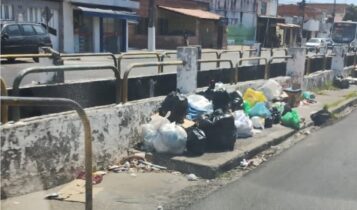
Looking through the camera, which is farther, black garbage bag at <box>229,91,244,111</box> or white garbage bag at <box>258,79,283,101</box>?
white garbage bag at <box>258,79,283,101</box>

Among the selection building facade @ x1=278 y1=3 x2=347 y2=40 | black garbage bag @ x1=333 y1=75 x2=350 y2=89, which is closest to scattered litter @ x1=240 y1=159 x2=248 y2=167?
black garbage bag @ x1=333 y1=75 x2=350 y2=89

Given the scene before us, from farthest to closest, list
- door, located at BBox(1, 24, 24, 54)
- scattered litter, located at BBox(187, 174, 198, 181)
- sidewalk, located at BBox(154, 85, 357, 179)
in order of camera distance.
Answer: door, located at BBox(1, 24, 24, 54) → sidewalk, located at BBox(154, 85, 357, 179) → scattered litter, located at BBox(187, 174, 198, 181)

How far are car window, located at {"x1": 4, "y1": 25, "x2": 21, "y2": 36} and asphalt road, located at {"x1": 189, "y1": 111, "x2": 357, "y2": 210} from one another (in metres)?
16.6

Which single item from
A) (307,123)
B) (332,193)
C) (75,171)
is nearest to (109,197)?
(75,171)

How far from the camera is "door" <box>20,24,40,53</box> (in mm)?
22469

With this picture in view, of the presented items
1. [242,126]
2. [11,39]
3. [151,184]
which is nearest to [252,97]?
[242,126]

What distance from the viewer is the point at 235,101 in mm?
9609

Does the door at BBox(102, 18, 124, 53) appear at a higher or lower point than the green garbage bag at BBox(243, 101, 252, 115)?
higher

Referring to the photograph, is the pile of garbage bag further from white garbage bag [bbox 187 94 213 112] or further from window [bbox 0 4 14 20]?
window [bbox 0 4 14 20]

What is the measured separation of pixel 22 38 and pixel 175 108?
Result: 53.3 ft

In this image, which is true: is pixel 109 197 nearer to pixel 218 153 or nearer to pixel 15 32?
pixel 218 153

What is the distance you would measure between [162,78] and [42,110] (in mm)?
3192

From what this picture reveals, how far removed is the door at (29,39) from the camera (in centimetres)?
2247

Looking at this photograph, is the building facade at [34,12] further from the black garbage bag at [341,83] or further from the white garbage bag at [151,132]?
the white garbage bag at [151,132]
